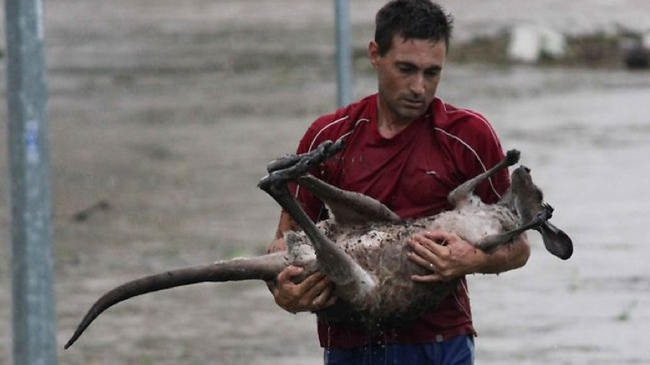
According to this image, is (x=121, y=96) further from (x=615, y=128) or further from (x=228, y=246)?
(x=228, y=246)

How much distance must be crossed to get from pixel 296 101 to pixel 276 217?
634 cm

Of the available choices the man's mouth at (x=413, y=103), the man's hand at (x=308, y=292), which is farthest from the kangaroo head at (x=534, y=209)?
the man's hand at (x=308, y=292)

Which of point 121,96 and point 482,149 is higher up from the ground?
point 482,149

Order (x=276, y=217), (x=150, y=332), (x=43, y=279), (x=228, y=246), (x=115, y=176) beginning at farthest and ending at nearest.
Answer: (x=115, y=176), (x=276, y=217), (x=228, y=246), (x=150, y=332), (x=43, y=279)

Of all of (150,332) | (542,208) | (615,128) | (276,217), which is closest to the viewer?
(542,208)

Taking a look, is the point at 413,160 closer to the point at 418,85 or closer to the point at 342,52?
the point at 418,85

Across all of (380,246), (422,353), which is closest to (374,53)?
(380,246)

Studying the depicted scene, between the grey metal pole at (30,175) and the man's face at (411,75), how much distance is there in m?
1.34

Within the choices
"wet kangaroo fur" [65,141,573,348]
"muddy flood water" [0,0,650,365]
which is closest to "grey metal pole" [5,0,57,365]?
"wet kangaroo fur" [65,141,573,348]

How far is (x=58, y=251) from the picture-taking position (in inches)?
442

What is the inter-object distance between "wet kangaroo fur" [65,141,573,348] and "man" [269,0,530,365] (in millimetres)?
51

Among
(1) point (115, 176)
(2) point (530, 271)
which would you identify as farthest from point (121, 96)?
Result: (2) point (530, 271)

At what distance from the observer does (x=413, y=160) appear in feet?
16.0

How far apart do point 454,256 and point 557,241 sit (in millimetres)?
299
